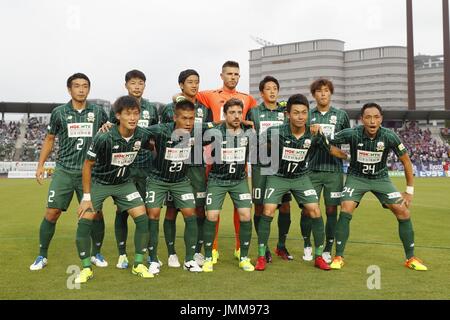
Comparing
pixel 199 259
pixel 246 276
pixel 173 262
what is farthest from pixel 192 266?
pixel 246 276

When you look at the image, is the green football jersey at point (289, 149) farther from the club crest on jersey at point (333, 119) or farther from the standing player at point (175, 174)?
the standing player at point (175, 174)

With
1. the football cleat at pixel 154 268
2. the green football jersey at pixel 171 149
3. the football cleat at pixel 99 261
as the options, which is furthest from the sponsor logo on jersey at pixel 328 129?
the football cleat at pixel 99 261

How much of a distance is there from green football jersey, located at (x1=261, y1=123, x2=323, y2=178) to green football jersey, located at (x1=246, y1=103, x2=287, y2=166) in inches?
17.4

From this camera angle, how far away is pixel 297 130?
6.38 metres

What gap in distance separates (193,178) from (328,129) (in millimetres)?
2290

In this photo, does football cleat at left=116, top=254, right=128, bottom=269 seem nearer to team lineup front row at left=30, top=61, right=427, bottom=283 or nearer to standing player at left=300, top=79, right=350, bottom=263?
team lineup front row at left=30, top=61, right=427, bottom=283

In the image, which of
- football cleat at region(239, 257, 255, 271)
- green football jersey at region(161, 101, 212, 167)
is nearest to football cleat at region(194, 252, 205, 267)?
football cleat at region(239, 257, 255, 271)

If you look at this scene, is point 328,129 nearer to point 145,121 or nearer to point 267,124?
point 267,124

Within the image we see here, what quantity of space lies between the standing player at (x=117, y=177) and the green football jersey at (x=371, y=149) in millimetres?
3006

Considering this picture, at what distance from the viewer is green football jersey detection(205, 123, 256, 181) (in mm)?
6289

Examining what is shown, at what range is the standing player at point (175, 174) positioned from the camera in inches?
240

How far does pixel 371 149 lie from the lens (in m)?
6.35

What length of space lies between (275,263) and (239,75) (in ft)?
10.00
